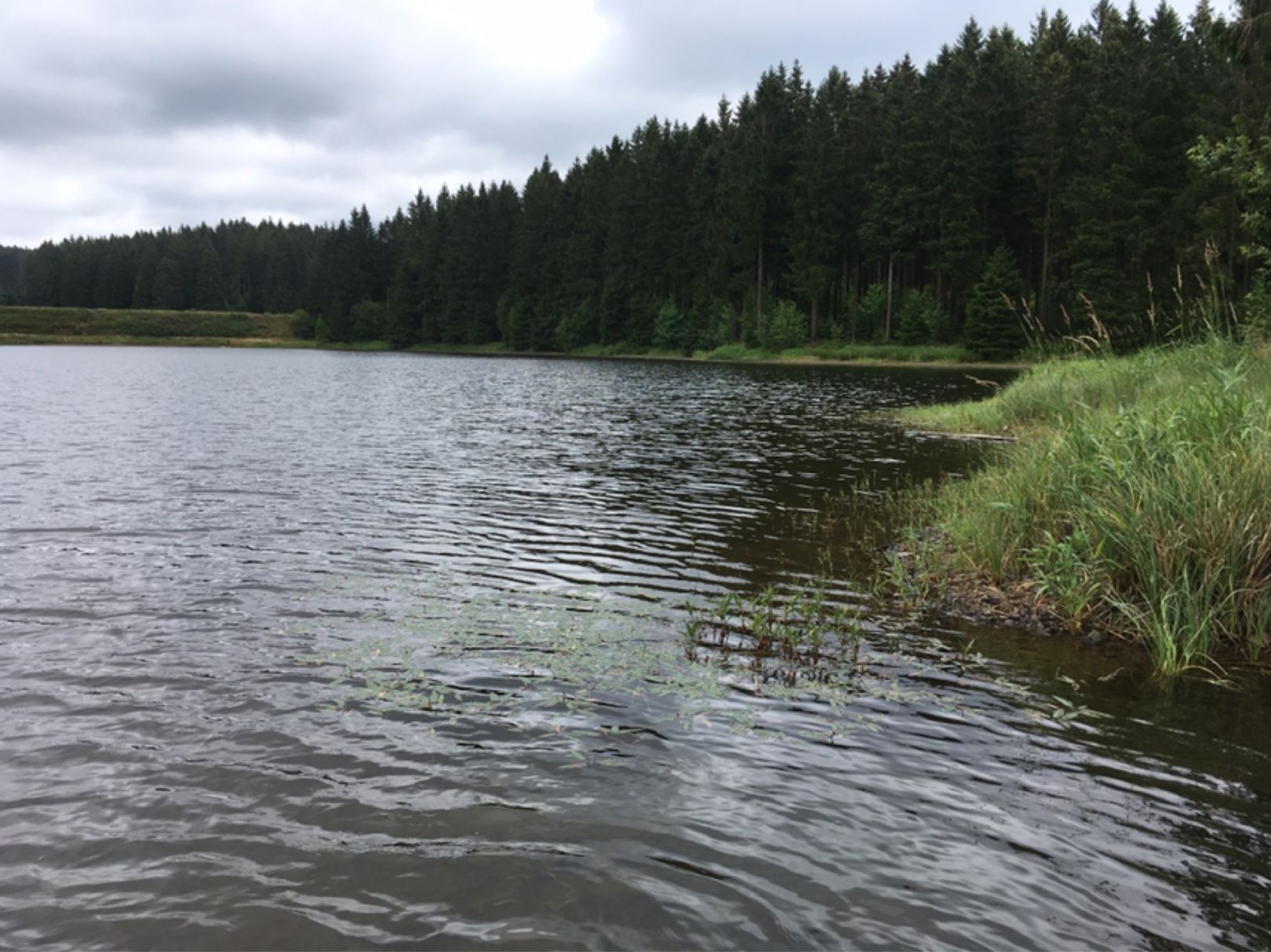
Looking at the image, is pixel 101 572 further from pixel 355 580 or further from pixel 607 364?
pixel 607 364

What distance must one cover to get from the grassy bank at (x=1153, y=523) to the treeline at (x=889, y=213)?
63.8 ft

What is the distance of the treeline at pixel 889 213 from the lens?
57656 millimetres

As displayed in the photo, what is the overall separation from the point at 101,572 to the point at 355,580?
331 cm

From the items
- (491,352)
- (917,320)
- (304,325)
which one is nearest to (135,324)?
(304,325)

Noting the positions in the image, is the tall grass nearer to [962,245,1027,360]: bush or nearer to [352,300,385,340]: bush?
[352,300,385,340]: bush

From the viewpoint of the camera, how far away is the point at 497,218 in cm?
12012

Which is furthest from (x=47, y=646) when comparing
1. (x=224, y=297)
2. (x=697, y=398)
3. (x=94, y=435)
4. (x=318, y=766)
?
(x=224, y=297)

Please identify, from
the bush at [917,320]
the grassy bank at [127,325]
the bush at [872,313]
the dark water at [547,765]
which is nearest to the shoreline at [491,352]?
the grassy bank at [127,325]

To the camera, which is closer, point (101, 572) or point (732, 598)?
point (732, 598)

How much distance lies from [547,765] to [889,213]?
75244 mm

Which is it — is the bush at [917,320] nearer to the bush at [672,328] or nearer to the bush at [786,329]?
the bush at [786,329]

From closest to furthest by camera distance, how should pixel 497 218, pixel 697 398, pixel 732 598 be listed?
1. pixel 732 598
2. pixel 697 398
3. pixel 497 218

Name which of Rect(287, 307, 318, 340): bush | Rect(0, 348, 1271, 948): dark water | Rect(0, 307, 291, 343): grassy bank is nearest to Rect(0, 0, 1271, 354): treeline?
Rect(287, 307, 318, 340): bush

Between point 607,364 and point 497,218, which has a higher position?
point 497,218
